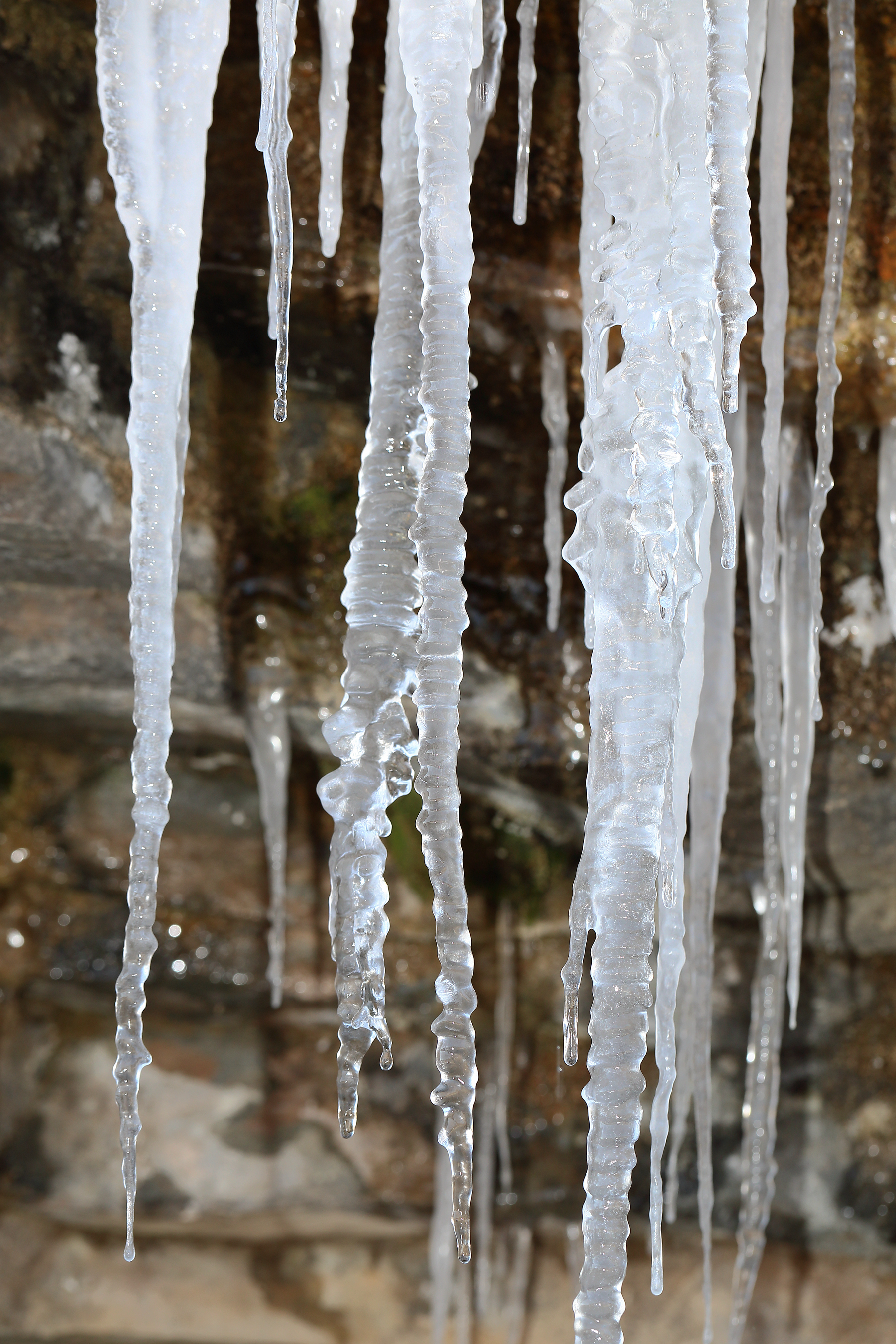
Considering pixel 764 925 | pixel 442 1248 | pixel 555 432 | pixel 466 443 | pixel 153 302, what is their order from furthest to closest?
pixel 442 1248 → pixel 764 925 → pixel 555 432 → pixel 153 302 → pixel 466 443

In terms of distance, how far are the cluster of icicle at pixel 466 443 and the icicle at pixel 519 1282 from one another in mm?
1687

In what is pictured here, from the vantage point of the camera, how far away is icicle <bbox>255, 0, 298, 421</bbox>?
4.73 ft

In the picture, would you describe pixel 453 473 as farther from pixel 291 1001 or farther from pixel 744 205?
pixel 291 1001

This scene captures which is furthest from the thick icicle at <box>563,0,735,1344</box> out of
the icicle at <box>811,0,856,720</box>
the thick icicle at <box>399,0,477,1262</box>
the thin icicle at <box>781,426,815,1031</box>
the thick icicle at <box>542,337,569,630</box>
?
the thin icicle at <box>781,426,815,1031</box>

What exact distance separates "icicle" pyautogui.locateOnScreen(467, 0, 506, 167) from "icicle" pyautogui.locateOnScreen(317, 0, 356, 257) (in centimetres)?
21

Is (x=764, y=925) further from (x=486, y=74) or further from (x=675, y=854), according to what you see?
(x=486, y=74)

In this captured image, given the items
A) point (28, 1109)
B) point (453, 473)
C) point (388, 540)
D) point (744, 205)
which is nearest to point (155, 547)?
point (388, 540)

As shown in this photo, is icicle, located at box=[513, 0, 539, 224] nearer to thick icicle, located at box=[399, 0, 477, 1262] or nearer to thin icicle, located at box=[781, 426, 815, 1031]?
thick icicle, located at box=[399, 0, 477, 1262]

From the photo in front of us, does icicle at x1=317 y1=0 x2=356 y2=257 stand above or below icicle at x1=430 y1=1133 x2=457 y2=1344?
above

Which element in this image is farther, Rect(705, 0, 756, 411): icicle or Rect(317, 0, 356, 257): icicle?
Rect(317, 0, 356, 257): icicle

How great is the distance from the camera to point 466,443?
1.42m

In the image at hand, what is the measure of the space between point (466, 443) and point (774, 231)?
706 millimetres

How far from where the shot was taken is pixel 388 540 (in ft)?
5.07

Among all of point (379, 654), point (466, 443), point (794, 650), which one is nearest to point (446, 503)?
point (466, 443)
